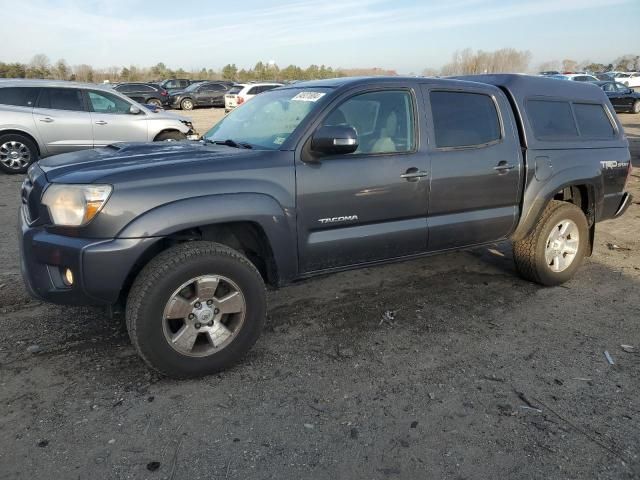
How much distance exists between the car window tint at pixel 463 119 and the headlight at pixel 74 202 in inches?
94.3

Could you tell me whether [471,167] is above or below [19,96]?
below

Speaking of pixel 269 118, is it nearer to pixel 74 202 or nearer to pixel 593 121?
pixel 74 202

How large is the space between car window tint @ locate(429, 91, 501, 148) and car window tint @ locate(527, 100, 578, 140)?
462 millimetres

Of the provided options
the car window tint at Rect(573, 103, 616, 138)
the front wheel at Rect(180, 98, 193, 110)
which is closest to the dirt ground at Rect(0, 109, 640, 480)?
the car window tint at Rect(573, 103, 616, 138)

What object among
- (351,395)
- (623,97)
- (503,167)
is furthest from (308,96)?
(623,97)

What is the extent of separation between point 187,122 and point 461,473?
10.5m

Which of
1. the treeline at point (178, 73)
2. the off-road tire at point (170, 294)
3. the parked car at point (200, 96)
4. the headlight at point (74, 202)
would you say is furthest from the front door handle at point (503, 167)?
the treeline at point (178, 73)

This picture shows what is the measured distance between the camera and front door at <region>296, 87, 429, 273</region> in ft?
11.2

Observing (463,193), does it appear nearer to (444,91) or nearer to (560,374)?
(444,91)

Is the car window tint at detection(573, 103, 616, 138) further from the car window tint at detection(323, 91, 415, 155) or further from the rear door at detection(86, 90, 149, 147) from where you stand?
the rear door at detection(86, 90, 149, 147)

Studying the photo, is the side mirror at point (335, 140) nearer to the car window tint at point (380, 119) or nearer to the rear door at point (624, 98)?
the car window tint at point (380, 119)

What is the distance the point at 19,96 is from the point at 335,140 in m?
8.92

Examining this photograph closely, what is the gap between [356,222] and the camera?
3578mm

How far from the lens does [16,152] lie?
384 inches
